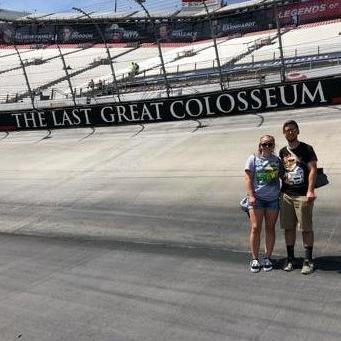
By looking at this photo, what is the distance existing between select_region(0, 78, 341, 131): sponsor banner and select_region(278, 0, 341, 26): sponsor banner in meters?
33.1

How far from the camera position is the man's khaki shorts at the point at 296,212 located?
6.27 meters

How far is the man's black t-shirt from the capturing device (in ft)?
20.5

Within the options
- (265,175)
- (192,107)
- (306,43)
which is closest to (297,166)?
(265,175)

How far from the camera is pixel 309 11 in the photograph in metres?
52.7

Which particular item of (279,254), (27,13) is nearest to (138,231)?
(279,254)

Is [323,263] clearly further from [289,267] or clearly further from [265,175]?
[265,175]

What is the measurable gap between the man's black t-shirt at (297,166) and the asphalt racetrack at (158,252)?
0.99 m

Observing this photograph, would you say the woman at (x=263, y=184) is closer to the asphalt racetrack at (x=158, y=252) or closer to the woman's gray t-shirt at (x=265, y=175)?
the woman's gray t-shirt at (x=265, y=175)

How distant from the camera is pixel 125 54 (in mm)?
58625

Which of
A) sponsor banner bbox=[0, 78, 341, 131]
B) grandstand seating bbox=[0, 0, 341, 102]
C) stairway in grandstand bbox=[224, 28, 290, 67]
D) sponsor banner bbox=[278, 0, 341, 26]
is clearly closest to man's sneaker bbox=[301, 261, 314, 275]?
sponsor banner bbox=[0, 78, 341, 131]

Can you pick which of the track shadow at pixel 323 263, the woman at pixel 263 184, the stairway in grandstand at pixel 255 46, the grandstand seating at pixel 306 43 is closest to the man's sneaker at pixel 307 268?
the track shadow at pixel 323 263

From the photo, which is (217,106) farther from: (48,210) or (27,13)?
(27,13)

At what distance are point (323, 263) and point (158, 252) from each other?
8.34ft

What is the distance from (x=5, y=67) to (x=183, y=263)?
5534cm
